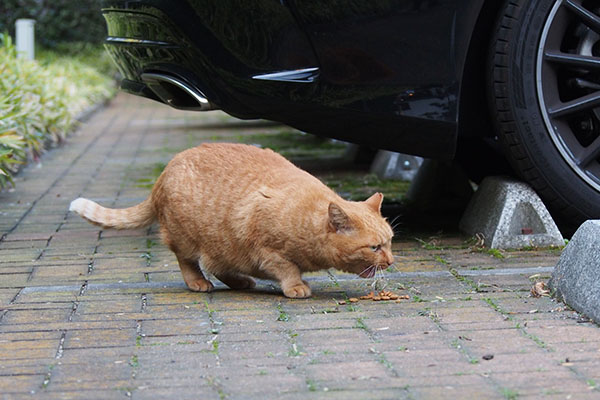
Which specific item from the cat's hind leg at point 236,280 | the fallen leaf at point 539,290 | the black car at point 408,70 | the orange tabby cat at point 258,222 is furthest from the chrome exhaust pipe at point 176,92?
the fallen leaf at point 539,290

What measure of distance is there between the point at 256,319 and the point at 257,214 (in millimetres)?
497

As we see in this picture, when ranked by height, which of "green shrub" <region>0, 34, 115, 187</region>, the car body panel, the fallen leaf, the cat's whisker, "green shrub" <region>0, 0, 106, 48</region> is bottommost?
"green shrub" <region>0, 0, 106, 48</region>

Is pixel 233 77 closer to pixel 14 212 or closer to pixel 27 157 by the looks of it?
pixel 14 212

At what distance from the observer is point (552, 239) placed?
461 centimetres

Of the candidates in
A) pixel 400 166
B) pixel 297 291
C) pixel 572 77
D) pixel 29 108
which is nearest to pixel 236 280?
pixel 297 291

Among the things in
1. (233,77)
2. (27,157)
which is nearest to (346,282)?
(233,77)

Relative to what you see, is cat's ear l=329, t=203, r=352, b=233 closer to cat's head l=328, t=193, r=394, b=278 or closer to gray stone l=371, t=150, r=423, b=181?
cat's head l=328, t=193, r=394, b=278

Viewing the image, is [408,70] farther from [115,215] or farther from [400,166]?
[400,166]

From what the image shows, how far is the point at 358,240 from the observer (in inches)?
147

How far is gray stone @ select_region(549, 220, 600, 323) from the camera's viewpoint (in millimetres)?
3438

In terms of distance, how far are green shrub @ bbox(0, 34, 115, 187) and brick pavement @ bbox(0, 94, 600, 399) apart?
1488mm

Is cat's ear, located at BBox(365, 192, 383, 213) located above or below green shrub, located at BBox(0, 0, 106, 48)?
above

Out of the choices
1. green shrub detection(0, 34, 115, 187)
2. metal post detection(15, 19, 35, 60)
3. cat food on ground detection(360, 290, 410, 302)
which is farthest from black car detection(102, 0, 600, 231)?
metal post detection(15, 19, 35, 60)

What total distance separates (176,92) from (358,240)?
1478 mm
